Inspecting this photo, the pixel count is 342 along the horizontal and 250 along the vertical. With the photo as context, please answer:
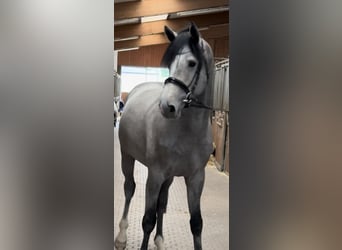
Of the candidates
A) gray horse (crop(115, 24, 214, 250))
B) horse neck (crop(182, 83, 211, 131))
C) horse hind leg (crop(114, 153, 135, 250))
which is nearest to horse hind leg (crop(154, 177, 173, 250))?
gray horse (crop(115, 24, 214, 250))

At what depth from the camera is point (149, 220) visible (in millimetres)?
1155

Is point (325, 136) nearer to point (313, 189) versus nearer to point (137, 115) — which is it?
point (313, 189)

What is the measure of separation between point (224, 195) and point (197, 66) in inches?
22.1

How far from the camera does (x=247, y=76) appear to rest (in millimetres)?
848

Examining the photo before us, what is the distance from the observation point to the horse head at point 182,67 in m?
0.94

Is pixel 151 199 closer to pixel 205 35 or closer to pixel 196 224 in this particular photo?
pixel 196 224

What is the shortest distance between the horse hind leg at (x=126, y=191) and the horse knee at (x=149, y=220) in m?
0.07

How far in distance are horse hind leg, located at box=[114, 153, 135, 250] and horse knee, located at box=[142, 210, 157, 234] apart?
0.24 feet

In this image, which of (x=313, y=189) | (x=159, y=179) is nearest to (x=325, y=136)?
(x=313, y=189)

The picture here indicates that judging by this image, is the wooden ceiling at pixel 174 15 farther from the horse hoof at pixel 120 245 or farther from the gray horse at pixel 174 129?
the horse hoof at pixel 120 245

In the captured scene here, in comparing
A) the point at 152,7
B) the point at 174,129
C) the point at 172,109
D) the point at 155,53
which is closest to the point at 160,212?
the point at 174,129

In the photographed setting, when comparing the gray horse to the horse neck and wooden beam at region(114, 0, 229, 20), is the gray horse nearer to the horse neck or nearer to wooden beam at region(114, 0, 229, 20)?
the horse neck

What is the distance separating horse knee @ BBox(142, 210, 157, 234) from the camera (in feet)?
3.74

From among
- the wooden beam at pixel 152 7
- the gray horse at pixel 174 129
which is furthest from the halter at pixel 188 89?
the wooden beam at pixel 152 7
